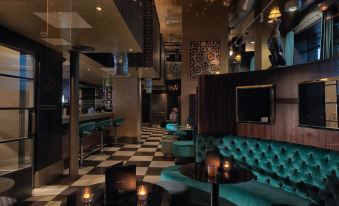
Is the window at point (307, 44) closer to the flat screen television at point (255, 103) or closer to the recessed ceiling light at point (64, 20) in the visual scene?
the flat screen television at point (255, 103)

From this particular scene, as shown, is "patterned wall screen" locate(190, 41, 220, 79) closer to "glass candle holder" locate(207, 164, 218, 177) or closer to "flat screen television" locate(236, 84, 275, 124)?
"flat screen television" locate(236, 84, 275, 124)

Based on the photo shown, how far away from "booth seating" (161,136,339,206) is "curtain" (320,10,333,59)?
1.84 m

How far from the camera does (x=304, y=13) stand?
202 inches

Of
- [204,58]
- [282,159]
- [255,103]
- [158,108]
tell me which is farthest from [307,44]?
[158,108]

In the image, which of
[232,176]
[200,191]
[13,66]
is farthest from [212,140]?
[13,66]

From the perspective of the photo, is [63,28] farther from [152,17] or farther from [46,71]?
[152,17]

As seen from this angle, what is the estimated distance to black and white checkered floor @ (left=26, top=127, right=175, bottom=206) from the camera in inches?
148

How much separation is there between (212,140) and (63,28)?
255 centimetres

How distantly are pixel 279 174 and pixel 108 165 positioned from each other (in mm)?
3627

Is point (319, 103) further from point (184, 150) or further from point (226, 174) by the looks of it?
point (184, 150)

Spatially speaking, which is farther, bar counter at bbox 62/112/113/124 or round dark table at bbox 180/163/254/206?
bar counter at bbox 62/112/113/124

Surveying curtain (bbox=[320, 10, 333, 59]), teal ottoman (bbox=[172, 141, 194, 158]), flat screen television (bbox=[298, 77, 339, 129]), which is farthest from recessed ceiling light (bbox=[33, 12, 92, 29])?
curtain (bbox=[320, 10, 333, 59])

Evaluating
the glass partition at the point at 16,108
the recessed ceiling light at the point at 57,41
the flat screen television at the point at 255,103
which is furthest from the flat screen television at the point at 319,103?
the glass partition at the point at 16,108

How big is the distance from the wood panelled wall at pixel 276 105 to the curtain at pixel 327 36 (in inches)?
→ 50.7
